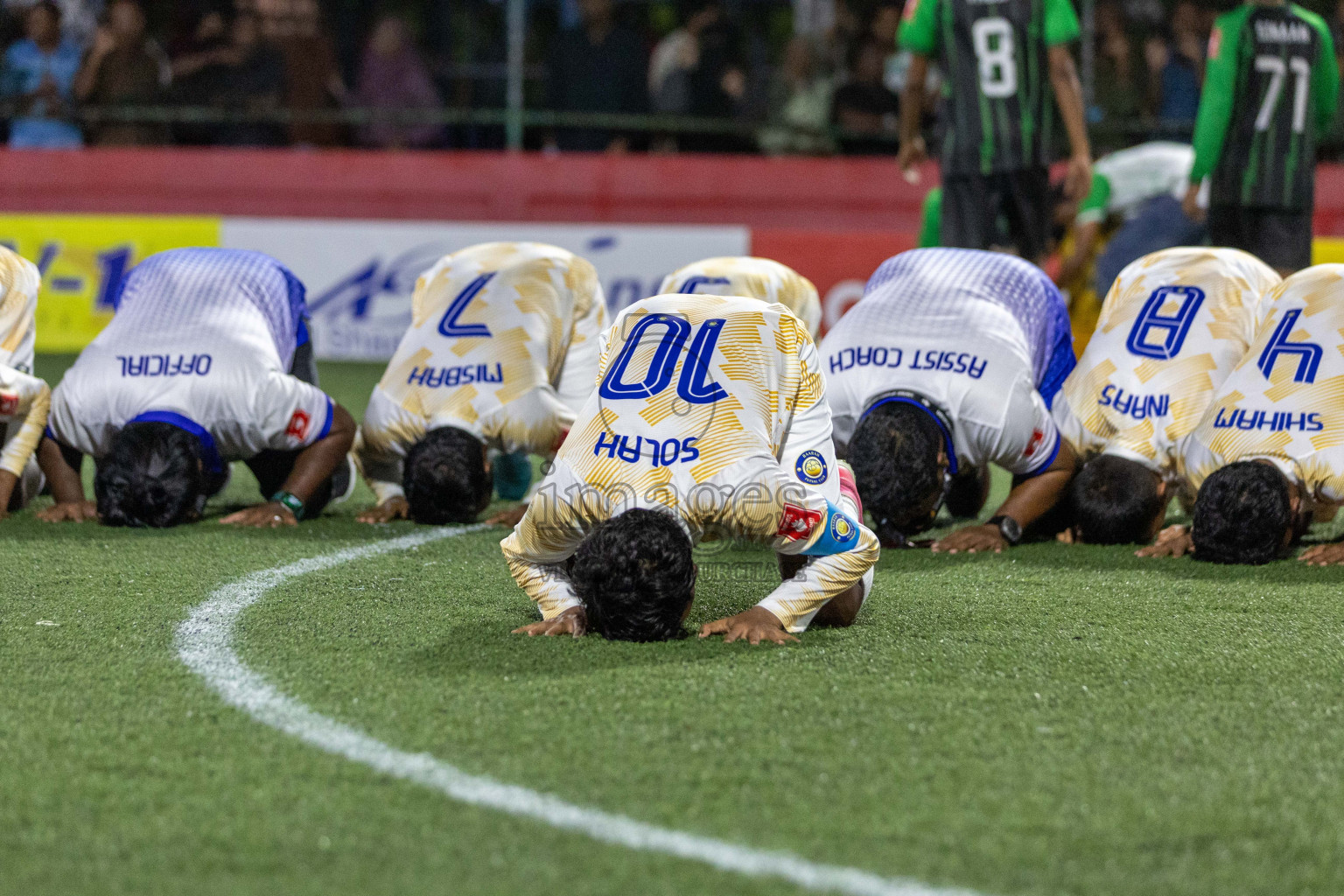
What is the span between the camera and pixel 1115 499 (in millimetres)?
6051

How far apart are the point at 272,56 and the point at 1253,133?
305 inches

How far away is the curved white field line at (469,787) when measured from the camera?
2.75 m

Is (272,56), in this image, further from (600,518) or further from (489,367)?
(600,518)

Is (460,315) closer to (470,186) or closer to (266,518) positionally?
(266,518)

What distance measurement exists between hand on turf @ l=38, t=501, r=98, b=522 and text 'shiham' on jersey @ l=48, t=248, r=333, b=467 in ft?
0.69

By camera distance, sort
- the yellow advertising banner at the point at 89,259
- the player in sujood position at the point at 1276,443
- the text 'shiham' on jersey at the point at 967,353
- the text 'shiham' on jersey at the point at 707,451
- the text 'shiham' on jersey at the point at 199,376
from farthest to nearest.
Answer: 1. the yellow advertising banner at the point at 89,259
2. the text 'shiham' on jersey at the point at 199,376
3. the text 'shiham' on jersey at the point at 967,353
4. the player in sujood position at the point at 1276,443
5. the text 'shiham' on jersey at the point at 707,451

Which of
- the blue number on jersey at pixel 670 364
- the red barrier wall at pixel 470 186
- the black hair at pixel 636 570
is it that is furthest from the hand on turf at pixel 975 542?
the red barrier wall at pixel 470 186

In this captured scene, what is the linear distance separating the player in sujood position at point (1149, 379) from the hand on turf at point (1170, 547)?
0.13 meters

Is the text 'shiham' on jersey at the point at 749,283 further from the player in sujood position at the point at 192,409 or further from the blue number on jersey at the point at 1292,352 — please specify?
the blue number on jersey at the point at 1292,352

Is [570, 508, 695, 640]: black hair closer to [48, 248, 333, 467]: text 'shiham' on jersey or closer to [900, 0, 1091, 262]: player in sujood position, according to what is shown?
[48, 248, 333, 467]: text 'shiham' on jersey

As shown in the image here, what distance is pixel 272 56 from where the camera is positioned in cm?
1284

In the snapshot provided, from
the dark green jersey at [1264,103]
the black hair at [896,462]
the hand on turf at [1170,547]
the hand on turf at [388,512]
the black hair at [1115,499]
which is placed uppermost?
the dark green jersey at [1264,103]

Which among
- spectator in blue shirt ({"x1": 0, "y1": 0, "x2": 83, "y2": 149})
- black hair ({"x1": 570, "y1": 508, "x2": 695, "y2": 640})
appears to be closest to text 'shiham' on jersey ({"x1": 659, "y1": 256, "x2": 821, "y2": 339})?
black hair ({"x1": 570, "y1": 508, "x2": 695, "y2": 640})

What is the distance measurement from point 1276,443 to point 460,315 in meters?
3.12
